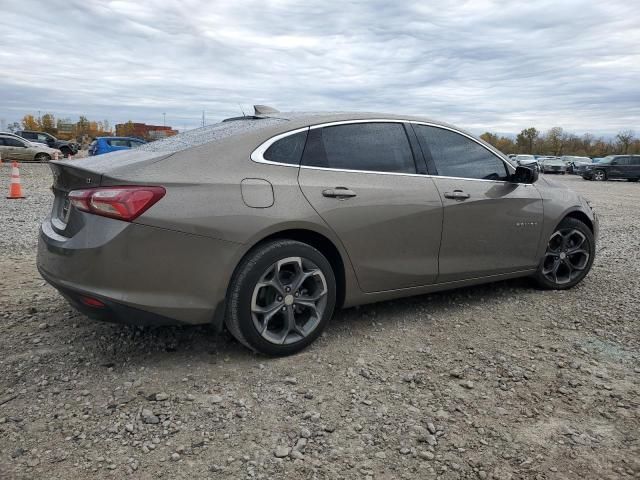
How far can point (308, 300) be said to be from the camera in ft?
10.8

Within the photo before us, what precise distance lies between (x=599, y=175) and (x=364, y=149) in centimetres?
3034

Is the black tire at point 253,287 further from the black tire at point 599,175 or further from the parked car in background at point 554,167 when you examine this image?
the parked car in background at point 554,167

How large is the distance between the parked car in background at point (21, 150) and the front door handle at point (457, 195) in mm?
26780

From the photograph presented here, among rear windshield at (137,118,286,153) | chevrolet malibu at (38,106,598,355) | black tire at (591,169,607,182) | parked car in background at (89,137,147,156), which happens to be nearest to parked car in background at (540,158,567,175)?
black tire at (591,169,607,182)

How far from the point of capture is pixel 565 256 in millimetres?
4824

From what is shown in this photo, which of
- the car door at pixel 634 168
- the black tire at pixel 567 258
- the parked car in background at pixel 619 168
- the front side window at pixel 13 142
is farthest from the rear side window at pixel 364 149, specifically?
the car door at pixel 634 168

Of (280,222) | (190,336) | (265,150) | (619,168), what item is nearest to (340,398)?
(280,222)

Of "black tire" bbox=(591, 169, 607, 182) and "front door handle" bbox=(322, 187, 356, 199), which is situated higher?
"black tire" bbox=(591, 169, 607, 182)

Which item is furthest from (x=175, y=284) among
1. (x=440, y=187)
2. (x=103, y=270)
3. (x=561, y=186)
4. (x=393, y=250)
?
(x=561, y=186)

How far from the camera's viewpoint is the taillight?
2742 mm

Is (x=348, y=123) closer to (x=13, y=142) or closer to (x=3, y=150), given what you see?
(x=3, y=150)

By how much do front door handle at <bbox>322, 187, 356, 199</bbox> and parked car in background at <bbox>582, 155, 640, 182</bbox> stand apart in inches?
1187

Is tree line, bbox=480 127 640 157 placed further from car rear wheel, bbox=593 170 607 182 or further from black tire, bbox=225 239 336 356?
black tire, bbox=225 239 336 356

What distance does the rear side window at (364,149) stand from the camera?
346 centimetres
